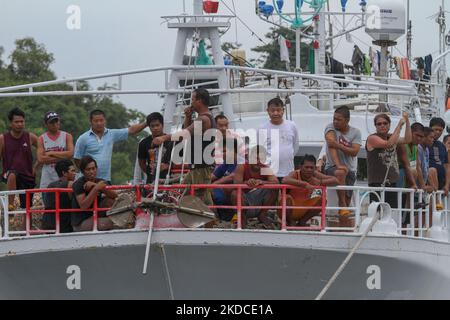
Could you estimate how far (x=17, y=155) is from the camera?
21.0 metres

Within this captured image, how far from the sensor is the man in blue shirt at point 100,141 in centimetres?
2031

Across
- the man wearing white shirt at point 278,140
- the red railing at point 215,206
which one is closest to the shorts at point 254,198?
the red railing at point 215,206

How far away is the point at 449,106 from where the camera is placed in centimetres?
3136

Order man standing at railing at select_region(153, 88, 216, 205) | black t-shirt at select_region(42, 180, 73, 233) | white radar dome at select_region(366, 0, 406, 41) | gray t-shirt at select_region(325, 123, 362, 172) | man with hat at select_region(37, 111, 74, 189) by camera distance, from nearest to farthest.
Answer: man standing at railing at select_region(153, 88, 216, 205) < black t-shirt at select_region(42, 180, 73, 233) < gray t-shirt at select_region(325, 123, 362, 172) < man with hat at select_region(37, 111, 74, 189) < white radar dome at select_region(366, 0, 406, 41)

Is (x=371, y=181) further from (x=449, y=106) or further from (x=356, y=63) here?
(x=449, y=106)

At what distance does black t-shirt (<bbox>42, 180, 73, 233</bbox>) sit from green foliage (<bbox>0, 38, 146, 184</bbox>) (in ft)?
69.4

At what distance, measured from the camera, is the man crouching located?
19.0 metres

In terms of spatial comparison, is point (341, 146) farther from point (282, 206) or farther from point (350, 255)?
point (350, 255)

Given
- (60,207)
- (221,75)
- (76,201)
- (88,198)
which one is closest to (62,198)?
(60,207)

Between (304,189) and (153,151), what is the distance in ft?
7.08

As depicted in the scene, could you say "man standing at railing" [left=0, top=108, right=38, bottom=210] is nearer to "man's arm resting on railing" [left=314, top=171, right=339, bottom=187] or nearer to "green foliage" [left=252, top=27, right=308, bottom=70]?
"man's arm resting on railing" [left=314, top=171, right=339, bottom=187]

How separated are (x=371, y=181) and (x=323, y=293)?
2.05 meters

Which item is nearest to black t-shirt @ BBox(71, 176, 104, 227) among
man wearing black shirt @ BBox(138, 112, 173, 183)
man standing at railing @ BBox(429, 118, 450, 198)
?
man wearing black shirt @ BBox(138, 112, 173, 183)
